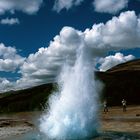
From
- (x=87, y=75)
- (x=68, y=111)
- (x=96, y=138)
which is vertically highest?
(x=87, y=75)

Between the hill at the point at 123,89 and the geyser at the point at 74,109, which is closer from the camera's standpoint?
the geyser at the point at 74,109

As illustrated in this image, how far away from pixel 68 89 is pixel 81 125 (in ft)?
12.3

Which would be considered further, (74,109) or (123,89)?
(123,89)

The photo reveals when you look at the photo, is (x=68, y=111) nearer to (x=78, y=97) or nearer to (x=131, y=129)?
(x=78, y=97)

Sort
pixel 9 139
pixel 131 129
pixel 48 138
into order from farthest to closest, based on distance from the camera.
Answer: pixel 131 129 → pixel 9 139 → pixel 48 138

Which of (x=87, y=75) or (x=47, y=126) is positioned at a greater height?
(x=87, y=75)

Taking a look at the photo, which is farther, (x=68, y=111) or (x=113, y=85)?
(x=113, y=85)

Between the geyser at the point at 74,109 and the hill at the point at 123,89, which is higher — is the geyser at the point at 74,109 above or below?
below

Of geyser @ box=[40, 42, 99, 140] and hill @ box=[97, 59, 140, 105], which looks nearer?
geyser @ box=[40, 42, 99, 140]

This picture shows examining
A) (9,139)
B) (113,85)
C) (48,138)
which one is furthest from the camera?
(113,85)

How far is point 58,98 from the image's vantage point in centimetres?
4153

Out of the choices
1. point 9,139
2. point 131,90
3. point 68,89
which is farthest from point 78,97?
point 131,90

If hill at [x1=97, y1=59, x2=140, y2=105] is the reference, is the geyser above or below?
below

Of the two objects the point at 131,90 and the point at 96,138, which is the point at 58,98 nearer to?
the point at 96,138
